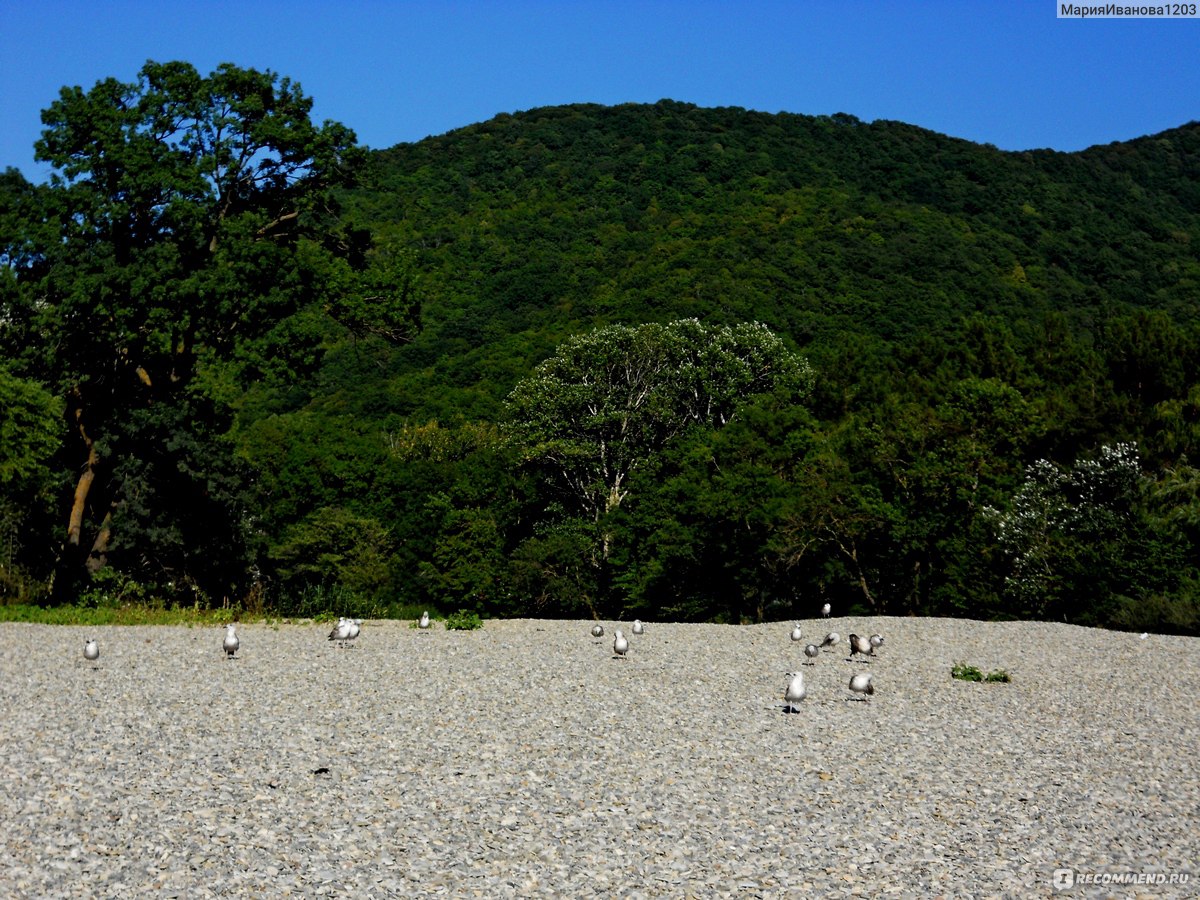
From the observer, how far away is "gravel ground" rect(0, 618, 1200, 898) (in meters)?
7.61

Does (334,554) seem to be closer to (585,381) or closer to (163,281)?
(585,381)

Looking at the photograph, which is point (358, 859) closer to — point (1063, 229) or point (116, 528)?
point (116, 528)

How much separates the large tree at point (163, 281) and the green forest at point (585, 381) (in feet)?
0.32

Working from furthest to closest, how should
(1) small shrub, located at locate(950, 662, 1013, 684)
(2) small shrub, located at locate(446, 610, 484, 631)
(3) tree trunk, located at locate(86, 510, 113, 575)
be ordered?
(3) tree trunk, located at locate(86, 510, 113, 575) → (2) small shrub, located at locate(446, 610, 484, 631) → (1) small shrub, located at locate(950, 662, 1013, 684)

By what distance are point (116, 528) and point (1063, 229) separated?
80.1m

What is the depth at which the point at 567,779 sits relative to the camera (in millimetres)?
10070

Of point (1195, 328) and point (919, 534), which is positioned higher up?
point (1195, 328)

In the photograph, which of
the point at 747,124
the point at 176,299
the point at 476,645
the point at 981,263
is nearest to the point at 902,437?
the point at 476,645

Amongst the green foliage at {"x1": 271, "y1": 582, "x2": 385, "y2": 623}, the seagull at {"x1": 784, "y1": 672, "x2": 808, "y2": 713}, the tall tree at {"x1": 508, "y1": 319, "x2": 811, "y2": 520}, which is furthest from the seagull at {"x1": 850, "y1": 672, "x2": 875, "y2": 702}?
the tall tree at {"x1": 508, "y1": 319, "x2": 811, "y2": 520}

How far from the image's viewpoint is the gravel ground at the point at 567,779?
761 centimetres

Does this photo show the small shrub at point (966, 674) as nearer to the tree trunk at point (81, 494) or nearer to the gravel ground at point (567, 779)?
the gravel ground at point (567, 779)

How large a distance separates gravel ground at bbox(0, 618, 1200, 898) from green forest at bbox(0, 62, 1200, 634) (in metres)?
9.67

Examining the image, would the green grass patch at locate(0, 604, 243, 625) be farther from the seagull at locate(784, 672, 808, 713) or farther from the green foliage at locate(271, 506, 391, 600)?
the green foliage at locate(271, 506, 391, 600)

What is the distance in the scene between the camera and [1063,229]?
287ft
